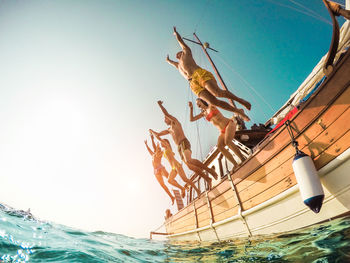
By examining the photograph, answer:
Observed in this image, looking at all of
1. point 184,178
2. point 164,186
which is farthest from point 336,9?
point 164,186

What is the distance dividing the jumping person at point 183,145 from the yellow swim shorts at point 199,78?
7.28 feet

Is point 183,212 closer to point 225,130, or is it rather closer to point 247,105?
point 225,130

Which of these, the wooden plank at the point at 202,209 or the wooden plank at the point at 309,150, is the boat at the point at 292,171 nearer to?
the wooden plank at the point at 309,150

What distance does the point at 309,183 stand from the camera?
6.82 ft

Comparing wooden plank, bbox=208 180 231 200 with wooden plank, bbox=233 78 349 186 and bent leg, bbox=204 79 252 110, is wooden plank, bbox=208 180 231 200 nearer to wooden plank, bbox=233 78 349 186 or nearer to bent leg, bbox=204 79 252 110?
wooden plank, bbox=233 78 349 186

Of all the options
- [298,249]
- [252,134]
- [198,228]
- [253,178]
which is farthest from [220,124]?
[198,228]

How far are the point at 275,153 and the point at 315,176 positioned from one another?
885 mm

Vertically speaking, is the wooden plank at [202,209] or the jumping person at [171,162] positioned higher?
the jumping person at [171,162]

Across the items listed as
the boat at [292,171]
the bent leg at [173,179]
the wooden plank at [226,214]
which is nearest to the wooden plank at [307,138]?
the boat at [292,171]

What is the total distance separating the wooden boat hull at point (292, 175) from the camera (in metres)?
2.08

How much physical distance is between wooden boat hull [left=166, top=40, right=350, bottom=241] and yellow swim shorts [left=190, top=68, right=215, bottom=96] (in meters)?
1.81

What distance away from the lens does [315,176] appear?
2.10 metres

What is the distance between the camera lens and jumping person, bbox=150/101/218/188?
5555 mm

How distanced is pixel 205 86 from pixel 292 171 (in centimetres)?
234
